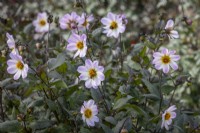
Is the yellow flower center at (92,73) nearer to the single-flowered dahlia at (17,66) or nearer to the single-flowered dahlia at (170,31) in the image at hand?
the single-flowered dahlia at (17,66)

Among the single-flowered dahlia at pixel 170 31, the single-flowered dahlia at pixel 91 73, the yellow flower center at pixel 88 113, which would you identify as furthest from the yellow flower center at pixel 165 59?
the yellow flower center at pixel 88 113

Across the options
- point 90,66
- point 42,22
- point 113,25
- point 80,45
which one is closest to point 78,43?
point 80,45

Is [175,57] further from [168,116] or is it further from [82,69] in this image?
[82,69]

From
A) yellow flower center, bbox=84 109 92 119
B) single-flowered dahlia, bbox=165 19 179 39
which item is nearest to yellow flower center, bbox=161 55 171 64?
single-flowered dahlia, bbox=165 19 179 39

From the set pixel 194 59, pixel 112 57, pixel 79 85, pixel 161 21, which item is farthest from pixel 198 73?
pixel 79 85

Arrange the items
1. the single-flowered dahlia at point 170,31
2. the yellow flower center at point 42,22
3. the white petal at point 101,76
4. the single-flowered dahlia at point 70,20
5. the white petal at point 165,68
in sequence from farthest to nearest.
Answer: the yellow flower center at point 42,22
the single-flowered dahlia at point 70,20
the single-flowered dahlia at point 170,31
the white petal at point 165,68
the white petal at point 101,76

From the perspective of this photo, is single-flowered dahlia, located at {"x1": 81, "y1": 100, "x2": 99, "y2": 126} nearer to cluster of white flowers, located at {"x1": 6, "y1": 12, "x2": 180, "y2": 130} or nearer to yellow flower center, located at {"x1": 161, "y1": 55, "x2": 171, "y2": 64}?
cluster of white flowers, located at {"x1": 6, "y1": 12, "x2": 180, "y2": 130}

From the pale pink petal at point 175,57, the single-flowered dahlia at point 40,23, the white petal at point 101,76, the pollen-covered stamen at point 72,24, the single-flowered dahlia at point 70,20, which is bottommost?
the white petal at point 101,76
